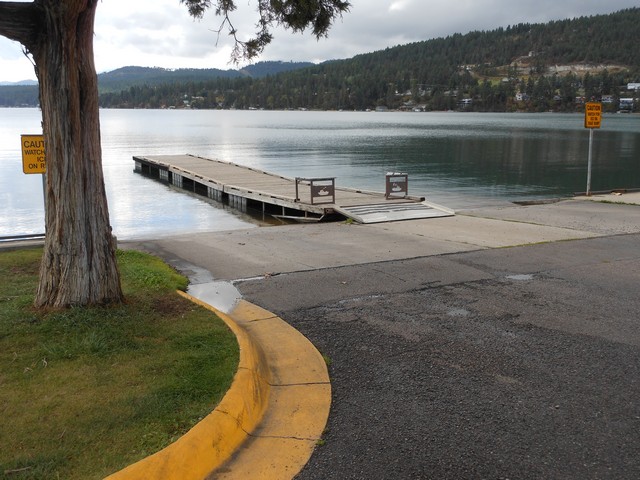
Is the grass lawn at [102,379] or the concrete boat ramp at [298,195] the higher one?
the grass lawn at [102,379]

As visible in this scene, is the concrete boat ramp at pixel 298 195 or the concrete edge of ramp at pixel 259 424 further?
the concrete boat ramp at pixel 298 195

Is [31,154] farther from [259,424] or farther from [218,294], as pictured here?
[259,424]

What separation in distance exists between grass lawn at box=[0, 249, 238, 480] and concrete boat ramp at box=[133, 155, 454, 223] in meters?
9.00

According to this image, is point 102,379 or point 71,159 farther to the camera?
point 71,159

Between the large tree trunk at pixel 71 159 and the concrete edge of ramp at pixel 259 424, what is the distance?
166 cm

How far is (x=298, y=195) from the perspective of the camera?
20438 mm

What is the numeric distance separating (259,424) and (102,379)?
1.28m

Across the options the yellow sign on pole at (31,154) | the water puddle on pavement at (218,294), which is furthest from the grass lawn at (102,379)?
the yellow sign on pole at (31,154)

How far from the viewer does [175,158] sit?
40031 mm

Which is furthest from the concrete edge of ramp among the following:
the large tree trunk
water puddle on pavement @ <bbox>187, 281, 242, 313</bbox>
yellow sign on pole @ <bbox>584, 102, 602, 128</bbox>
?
yellow sign on pole @ <bbox>584, 102, 602, 128</bbox>

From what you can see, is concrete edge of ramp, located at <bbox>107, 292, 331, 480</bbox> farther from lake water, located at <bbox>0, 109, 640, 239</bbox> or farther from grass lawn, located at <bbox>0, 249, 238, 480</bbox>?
lake water, located at <bbox>0, 109, 640, 239</bbox>

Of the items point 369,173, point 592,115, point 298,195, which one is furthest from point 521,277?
point 369,173

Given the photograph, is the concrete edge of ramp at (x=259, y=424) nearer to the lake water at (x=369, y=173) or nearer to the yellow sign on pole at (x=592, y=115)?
the lake water at (x=369, y=173)

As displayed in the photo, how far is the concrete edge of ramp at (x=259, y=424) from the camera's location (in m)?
3.72
